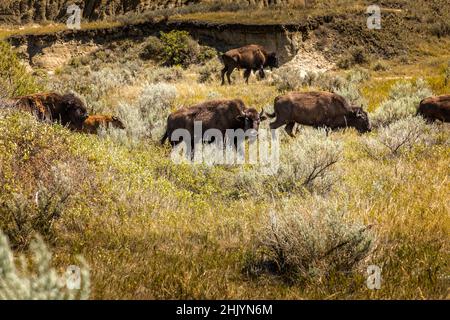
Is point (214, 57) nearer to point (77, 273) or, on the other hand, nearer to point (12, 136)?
point (12, 136)

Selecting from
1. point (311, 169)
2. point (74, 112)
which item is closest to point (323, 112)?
point (311, 169)

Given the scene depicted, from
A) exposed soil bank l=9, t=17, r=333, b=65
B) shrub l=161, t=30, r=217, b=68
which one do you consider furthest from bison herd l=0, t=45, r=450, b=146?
exposed soil bank l=9, t=17, r=333, b=65

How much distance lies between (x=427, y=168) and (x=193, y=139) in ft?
17.5

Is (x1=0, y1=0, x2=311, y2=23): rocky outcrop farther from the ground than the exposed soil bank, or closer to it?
farther from the ground

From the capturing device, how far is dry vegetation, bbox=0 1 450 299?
11.5 feet

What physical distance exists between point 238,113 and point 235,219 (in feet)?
20.0

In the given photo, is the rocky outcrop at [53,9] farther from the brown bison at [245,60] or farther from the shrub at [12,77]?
the shrub at [12,77]

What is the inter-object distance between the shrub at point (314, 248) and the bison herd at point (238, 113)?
21.3ft

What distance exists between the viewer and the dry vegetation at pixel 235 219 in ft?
11.5

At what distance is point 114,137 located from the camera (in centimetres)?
1009

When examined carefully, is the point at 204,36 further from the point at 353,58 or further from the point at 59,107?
the point at 59,107

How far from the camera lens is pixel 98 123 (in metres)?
11.9
